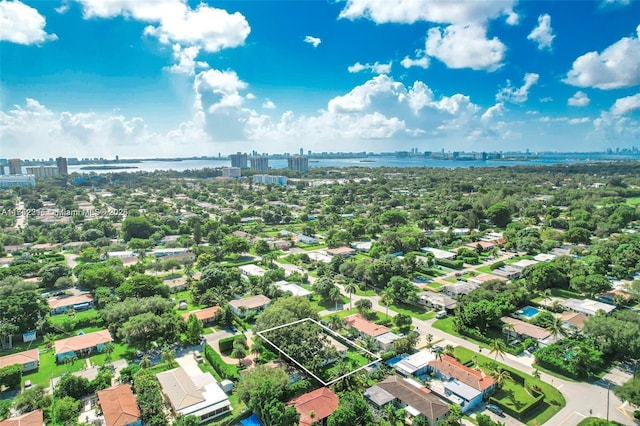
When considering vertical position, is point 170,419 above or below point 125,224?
below

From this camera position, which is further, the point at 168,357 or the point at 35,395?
the point at 168,357

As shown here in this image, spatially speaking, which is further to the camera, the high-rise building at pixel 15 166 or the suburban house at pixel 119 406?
the high-rise building at pixel 15 166

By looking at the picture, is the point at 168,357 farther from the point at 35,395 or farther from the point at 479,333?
the point at 479,333

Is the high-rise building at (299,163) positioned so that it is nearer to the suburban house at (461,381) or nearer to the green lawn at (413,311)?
the green lawn at (413,311)

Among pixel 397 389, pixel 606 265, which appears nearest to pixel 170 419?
pixel 397 389

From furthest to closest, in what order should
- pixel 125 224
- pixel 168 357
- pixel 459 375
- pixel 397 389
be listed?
pixel 125 224 < pixel 168 357 < pixel 459 375 < pixel 397 389

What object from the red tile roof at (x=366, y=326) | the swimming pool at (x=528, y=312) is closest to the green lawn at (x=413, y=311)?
the red tile roof at (x=366, y=326)

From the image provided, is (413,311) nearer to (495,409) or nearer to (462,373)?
(462,373)
